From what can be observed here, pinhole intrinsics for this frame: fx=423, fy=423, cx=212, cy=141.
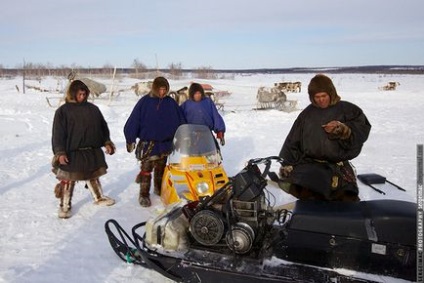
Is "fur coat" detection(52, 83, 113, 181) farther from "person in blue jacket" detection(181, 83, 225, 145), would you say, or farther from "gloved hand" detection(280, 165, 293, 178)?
"gloved hand" detection(280, 165, 293, 178)

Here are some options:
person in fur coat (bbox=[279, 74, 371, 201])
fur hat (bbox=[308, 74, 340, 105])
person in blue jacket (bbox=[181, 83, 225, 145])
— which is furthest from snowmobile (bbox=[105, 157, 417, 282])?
person in blue jacket (bbox=[181, 83, 225, 145])

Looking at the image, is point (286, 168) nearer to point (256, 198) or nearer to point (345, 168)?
point (345, 168)

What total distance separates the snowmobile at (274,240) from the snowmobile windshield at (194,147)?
4.13ft

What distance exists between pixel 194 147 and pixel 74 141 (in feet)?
4.76

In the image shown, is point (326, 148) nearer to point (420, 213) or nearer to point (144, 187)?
point (420, 213)

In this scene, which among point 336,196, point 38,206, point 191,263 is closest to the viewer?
point 191,263

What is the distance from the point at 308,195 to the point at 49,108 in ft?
53.5

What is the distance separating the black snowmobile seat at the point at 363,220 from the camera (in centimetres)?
260

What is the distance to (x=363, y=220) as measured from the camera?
2.67m

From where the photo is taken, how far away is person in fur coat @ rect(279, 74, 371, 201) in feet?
11.6

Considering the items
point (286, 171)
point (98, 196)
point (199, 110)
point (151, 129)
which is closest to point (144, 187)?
point (98, 196)

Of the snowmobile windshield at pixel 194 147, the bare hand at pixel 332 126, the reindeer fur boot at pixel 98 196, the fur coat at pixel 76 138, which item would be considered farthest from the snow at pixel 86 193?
the bare hand at pixel 332 126

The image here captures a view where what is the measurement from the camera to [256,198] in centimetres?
311

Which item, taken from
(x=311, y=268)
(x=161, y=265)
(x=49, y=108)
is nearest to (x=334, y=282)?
(x=311, y=268)
